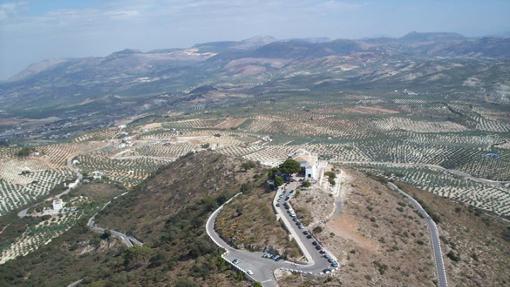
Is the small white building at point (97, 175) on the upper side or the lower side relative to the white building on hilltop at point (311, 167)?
lower

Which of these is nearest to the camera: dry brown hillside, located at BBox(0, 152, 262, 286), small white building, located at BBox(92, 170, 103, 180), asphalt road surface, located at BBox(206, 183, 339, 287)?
asphalt road surface, located at BBox(206, 183, 339, 287)

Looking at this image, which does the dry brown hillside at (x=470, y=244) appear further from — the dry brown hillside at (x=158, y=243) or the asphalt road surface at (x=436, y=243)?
the dry brown hillside at (x=158, y=243)

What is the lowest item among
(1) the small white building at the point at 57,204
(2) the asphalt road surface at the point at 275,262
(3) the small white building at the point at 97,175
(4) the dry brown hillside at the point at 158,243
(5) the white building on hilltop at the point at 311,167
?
(3) the small white building at the point at 97,175

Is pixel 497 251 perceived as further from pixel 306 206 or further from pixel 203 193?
→ pixel 203 193

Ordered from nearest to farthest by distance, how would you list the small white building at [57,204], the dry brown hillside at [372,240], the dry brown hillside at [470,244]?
1. the dry brown hillside at [372,240]
2. the dry brown hillside at [470,244]
3. the small white building at [57,204]

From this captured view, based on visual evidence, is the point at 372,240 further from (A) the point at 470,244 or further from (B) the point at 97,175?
(B) the point at 97,175

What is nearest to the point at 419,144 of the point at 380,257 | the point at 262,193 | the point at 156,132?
the point at 156,132

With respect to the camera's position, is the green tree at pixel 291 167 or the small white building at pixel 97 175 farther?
the small white building at pixel 97 175

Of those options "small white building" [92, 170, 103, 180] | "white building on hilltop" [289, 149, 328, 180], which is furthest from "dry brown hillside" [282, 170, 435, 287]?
"small white building" [92, 170, 103, 180]

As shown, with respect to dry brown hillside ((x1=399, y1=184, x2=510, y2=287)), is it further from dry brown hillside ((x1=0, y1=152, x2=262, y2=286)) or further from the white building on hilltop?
dry brown hillside ((x1=0, y1=152, x2=262, y2=286))

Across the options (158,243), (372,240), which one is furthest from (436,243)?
(158,243)

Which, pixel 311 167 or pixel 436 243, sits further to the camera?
pixel 311 167

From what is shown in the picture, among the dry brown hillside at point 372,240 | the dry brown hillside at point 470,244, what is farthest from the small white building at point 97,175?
the dry brown hillside at point 470,244
